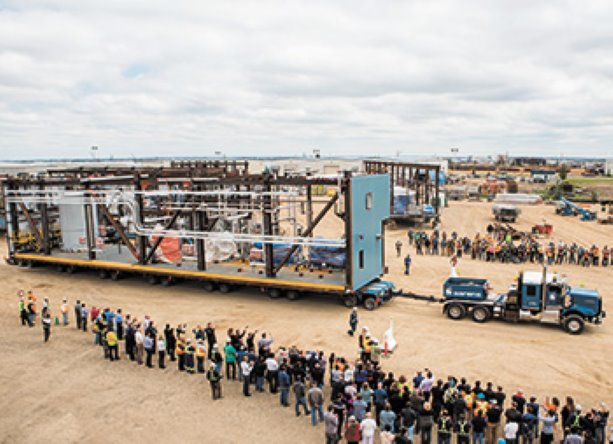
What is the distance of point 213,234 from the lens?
2316 cm

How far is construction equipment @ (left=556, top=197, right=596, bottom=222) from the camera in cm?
4974

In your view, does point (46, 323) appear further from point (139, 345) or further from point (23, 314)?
point (139, 345)

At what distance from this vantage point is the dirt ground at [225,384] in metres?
12.2

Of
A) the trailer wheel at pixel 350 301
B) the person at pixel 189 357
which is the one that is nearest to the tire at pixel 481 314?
the trailer wheel at pixel 350 301

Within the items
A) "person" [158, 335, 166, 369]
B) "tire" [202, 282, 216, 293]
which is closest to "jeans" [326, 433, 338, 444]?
"person" [158, 335, 166, 369]

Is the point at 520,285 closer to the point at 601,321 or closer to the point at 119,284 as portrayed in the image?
the point at 601,321

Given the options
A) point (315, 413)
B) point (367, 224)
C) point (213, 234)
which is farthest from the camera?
point (213, 234)

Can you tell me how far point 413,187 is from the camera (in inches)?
2191

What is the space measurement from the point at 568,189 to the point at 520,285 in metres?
63.7

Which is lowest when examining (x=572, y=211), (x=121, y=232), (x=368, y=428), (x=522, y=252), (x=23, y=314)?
A: (x=572, y=211)

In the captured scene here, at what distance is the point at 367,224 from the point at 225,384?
384 inches

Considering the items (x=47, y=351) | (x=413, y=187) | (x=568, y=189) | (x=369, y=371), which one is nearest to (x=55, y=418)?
(x=47, y=351)

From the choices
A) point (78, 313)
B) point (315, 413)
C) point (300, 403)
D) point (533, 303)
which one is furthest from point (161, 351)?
point (533, 303)

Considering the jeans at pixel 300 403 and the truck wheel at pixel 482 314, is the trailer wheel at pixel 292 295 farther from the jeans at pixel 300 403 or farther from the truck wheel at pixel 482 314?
the jeans at pixel 300 403
